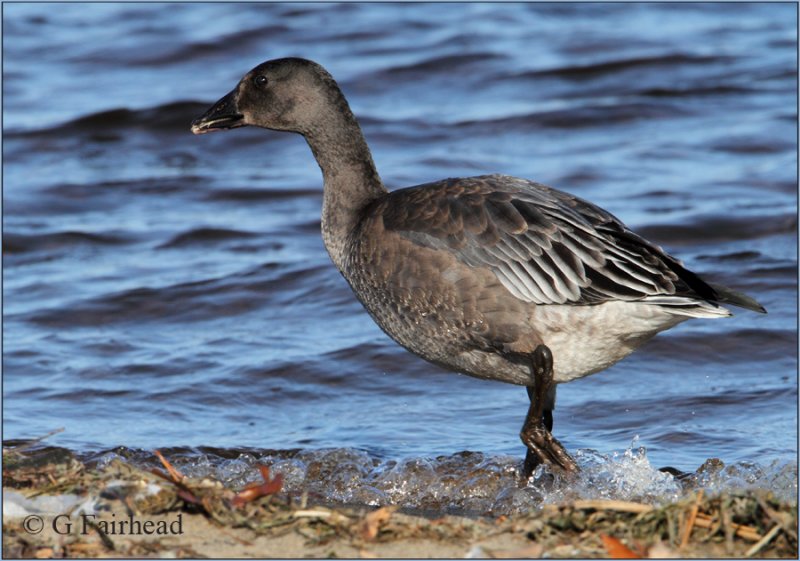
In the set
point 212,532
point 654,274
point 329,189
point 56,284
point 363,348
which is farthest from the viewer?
point 56,284

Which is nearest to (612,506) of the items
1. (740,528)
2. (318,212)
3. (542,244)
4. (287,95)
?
(740,528)

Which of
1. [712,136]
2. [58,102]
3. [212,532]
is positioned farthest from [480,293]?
[58,102]

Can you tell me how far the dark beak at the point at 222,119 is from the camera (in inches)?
276

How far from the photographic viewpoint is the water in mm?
7457

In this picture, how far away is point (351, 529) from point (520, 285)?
194cm

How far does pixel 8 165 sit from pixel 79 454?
7365mm

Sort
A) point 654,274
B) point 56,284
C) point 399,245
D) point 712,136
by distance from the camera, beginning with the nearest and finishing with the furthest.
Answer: point 654,274 → point 399,245 → point 56,284 → point 712,136

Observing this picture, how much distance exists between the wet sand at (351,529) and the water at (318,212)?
72.1 inches

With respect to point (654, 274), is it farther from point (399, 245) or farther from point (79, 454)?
point (79, 454)

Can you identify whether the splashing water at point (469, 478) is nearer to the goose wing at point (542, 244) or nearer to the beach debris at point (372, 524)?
the goose wing at point (542, 244)

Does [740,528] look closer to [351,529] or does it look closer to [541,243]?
[351,529]

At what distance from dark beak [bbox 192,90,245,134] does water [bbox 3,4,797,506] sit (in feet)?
6.19

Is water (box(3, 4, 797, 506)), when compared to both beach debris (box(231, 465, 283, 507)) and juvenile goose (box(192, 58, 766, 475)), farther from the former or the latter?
beach debris (box(231, 465, 283, 507))

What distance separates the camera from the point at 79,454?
6.88m
